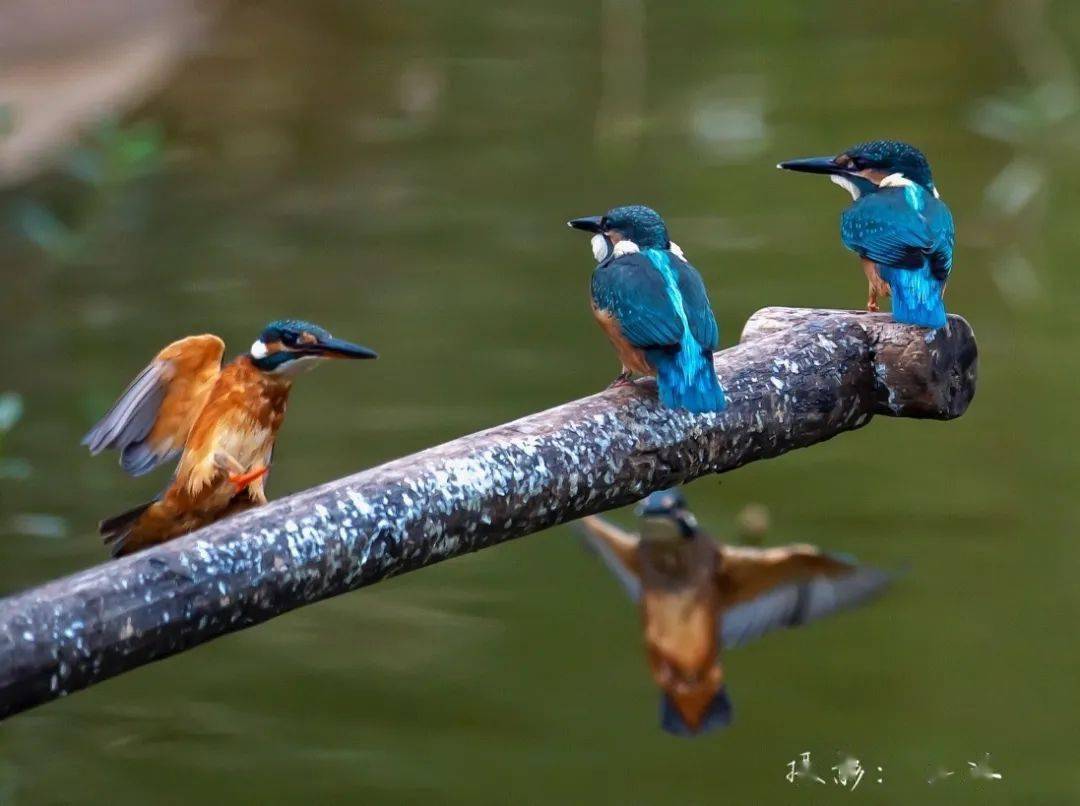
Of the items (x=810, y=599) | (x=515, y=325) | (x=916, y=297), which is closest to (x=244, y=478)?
(x=916, y=297)

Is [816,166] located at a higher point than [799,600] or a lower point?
higher

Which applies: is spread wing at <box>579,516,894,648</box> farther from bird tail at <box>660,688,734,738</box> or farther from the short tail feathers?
the short tail feathers

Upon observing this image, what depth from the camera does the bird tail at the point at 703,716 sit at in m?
3.51

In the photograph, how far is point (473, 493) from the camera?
7.06 feet

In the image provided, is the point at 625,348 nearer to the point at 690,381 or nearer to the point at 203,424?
the point at 690,381

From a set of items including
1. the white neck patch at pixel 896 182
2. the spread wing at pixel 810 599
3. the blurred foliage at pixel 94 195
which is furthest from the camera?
the blurred foliage at pixel 94 195

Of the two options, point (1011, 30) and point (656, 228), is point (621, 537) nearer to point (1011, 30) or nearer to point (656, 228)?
point (656, 228)

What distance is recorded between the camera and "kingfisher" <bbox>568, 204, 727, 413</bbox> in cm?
225

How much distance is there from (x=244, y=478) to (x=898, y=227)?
897 millimetres

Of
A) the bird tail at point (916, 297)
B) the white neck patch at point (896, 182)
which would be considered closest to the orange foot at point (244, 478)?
the bird tail at point (916, 297)

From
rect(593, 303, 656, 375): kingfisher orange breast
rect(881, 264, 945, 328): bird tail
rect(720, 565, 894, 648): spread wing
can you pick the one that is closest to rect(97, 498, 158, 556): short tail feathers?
rect(593, 303, 656, 375): kingfisher orange breast

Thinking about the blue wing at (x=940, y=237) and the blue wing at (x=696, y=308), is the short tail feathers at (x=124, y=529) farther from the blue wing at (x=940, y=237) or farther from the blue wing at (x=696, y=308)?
the blue wing at (x=940, y=237)

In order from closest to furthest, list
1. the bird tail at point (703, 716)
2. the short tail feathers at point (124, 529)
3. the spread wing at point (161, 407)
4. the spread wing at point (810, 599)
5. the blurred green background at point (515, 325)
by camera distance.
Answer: the short tail feathers at point (124, 529) → the spread wing at point (161, 407) → the spread wing at point (810, 599) → the bird tail at point (703, 716) → the blurred green background at point (515, 325)

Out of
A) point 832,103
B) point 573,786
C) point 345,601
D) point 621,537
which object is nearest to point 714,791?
point 573,786
